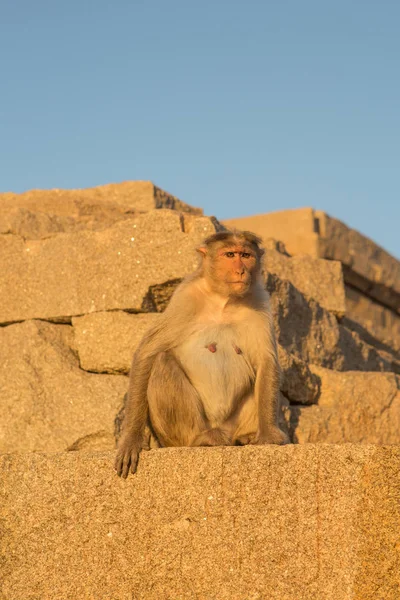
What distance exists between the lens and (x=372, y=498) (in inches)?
191

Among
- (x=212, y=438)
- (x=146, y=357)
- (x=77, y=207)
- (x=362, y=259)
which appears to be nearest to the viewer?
(x=212, y=438)

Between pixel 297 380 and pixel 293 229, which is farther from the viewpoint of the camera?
pixel 293 229

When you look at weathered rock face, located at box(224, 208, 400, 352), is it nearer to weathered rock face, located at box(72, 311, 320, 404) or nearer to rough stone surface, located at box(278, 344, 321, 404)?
rough stone surface, located at box(278, 344, 321, 404)

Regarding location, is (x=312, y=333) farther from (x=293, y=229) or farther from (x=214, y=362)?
(x=214, y=362)

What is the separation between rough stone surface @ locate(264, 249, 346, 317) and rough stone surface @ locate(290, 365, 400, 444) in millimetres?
1607

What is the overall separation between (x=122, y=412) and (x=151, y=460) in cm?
225

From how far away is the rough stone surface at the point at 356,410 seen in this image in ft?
27.0

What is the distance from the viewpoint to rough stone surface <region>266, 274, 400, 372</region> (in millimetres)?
8875

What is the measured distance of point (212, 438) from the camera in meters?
6.20

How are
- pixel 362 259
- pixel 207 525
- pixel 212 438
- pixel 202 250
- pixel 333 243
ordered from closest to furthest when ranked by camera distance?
pixel 207 525 < pixel 212 438 < pixel 202 250 < pixel 333 243 < pixel 362 259

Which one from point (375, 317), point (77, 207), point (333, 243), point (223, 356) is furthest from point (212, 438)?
point (375, 317)

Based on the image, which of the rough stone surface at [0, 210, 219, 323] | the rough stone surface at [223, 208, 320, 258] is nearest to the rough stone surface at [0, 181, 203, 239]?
the rough stone surface at [0, 210, 219, 323]

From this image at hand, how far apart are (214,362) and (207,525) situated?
161cm

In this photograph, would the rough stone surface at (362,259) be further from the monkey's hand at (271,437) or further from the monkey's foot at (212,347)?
the monkey's hand at (271,437)
